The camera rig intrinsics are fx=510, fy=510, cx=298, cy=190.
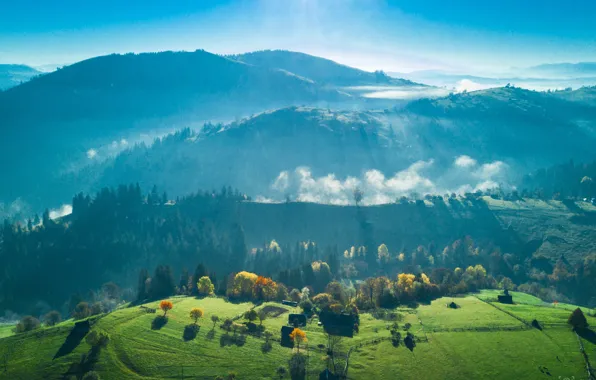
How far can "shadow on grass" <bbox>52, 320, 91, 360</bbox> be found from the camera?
14125cm

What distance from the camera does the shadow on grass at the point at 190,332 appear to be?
514 feet

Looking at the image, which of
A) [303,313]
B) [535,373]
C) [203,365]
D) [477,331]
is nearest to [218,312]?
[303,313]

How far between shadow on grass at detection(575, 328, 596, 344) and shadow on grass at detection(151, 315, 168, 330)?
13075 cm

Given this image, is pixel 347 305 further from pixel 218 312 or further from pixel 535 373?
pixel 535 373

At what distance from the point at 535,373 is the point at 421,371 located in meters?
29.5

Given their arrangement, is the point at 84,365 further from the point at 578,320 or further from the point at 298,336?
the point at 578,320

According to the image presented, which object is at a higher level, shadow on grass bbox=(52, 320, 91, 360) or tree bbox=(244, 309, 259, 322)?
shadow on grass bbox=(52, 320, 91, 360)

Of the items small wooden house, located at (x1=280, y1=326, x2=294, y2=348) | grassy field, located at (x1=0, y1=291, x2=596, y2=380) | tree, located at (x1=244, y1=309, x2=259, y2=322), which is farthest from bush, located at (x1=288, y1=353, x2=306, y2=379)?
tree, located at (x1=244, y1=309, x2=259, y2=322)

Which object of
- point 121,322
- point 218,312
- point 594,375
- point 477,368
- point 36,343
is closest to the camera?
point 594,375

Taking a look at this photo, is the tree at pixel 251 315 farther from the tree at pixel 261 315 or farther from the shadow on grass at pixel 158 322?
the shadow on grass at pixel 158 322

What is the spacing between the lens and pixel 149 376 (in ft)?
438

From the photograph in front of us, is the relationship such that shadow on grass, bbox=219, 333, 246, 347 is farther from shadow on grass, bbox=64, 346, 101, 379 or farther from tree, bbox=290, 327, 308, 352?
shadow on grass, bbox=64, 346, 101, 379

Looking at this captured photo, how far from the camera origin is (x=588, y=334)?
15550cm

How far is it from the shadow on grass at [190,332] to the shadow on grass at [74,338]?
28.5 meters
